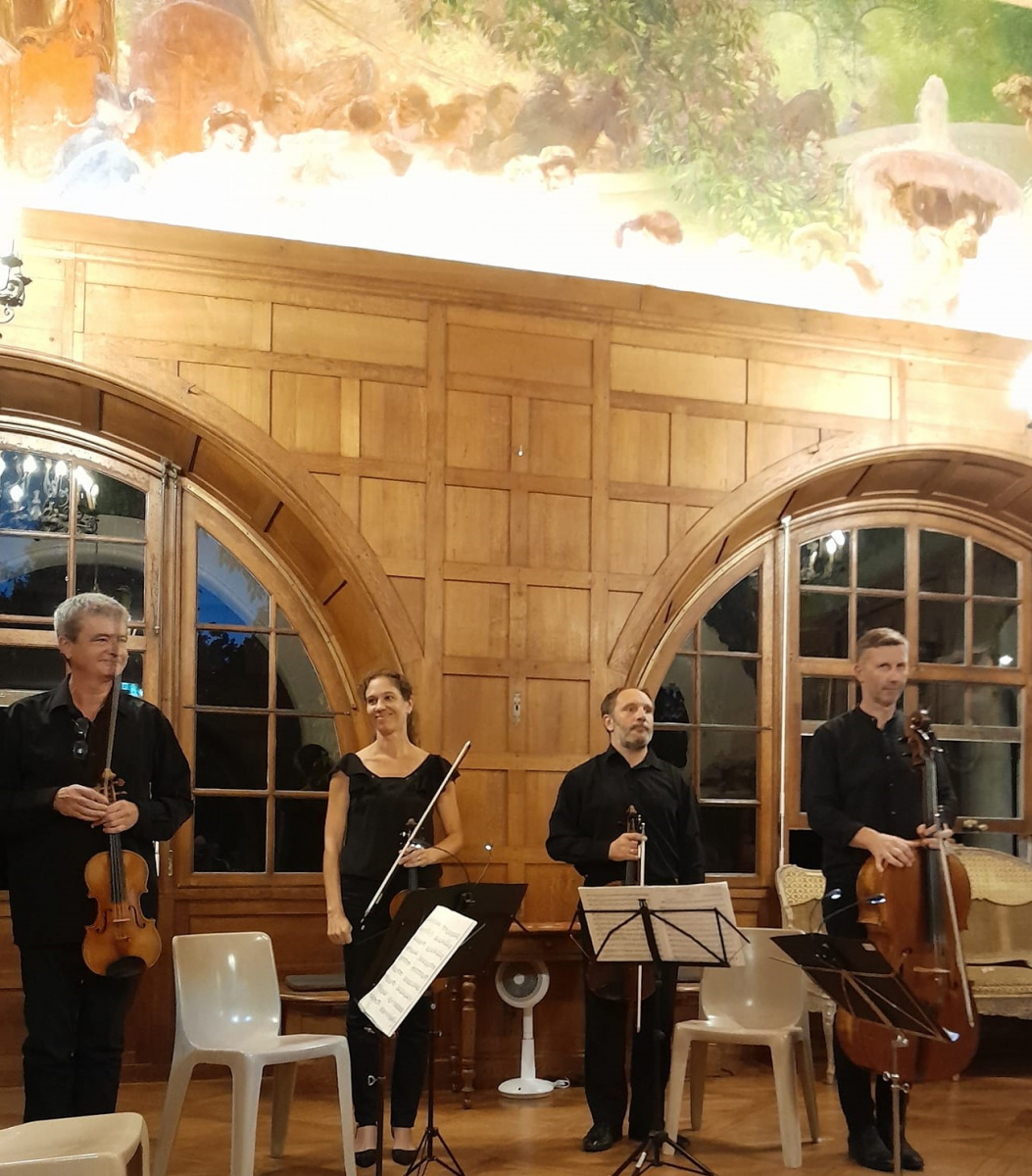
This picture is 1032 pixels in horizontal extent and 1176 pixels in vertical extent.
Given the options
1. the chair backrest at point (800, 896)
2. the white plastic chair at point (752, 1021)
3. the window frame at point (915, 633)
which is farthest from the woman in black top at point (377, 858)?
the window frame at point (915, 633)

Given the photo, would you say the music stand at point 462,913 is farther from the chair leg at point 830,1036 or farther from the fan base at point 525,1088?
the chair leg at point 830,1036

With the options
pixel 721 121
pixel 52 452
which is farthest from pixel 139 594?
pixel 721 121

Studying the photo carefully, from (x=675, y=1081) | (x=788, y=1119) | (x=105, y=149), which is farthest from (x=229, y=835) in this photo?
(x=105, y=149)

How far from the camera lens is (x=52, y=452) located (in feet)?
21.1

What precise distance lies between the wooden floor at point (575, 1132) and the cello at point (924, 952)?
0.64 meters

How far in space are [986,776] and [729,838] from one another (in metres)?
→ 1.54

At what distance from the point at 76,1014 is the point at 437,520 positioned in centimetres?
293

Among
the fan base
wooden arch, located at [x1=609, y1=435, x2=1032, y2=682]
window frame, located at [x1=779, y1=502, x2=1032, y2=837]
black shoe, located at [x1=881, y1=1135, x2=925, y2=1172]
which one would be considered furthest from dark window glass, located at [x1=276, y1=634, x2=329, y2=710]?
black shoe, located at [x1=881, y1=1135, x2=925, y2=1172]

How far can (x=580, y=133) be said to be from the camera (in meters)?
6.96

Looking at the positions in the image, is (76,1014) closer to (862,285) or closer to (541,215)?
(541,215)

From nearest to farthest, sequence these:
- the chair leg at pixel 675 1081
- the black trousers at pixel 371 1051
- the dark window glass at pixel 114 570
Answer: the black trousers at pixel 371 1051
the chair leg at pixel 675 1081
the dark window glass at pixel 114 570

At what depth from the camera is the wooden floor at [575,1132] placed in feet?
16.2

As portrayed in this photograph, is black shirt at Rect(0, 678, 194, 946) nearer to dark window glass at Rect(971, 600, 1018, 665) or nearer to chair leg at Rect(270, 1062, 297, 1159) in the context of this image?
chair leg at Rect(270, 1062, 297, 1159)

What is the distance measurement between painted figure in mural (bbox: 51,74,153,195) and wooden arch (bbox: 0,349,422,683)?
2.71 ft
